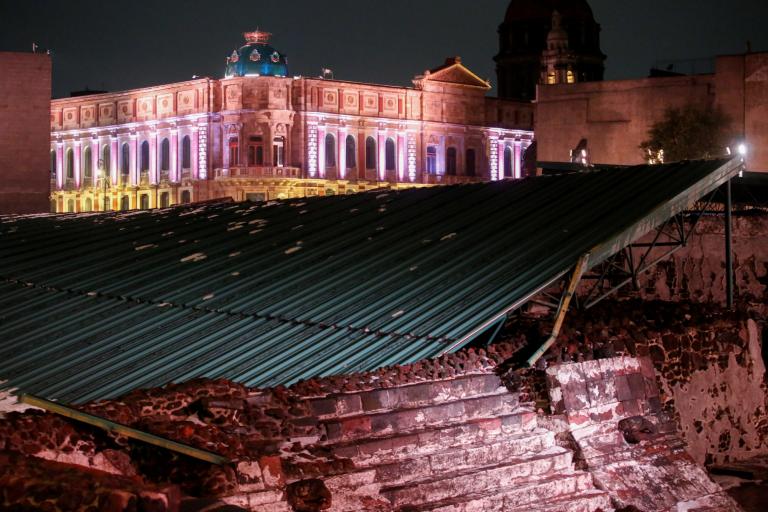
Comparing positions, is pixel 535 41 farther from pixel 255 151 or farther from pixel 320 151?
pixel 255 151

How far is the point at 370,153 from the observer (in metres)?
80.9

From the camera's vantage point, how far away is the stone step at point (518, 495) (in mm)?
11531

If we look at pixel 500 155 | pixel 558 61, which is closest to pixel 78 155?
pixel 500 155

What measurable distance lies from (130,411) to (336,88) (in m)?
68.0

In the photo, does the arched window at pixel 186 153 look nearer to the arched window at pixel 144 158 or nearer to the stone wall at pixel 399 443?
the arched window at pixel 144 158

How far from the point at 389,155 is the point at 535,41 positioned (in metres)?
23.5

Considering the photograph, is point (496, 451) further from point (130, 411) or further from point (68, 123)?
point (68, 123)

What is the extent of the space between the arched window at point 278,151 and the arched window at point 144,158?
1085 centimetres

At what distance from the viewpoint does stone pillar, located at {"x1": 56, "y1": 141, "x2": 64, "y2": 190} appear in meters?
85.8

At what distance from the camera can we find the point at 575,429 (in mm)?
13734

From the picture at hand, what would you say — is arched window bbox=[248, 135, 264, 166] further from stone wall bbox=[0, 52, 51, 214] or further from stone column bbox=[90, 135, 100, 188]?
stone wall bbox=[0, 52, 51, 214]

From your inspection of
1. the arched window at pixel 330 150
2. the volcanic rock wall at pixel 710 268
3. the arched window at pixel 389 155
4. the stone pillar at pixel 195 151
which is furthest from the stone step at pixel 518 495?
the arched window at pixel 389 155

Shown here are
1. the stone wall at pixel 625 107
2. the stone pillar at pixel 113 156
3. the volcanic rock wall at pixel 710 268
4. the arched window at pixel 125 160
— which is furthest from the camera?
the stone pillar at pixel 113 156

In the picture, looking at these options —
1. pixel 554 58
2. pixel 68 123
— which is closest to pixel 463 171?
pixel 554 58
